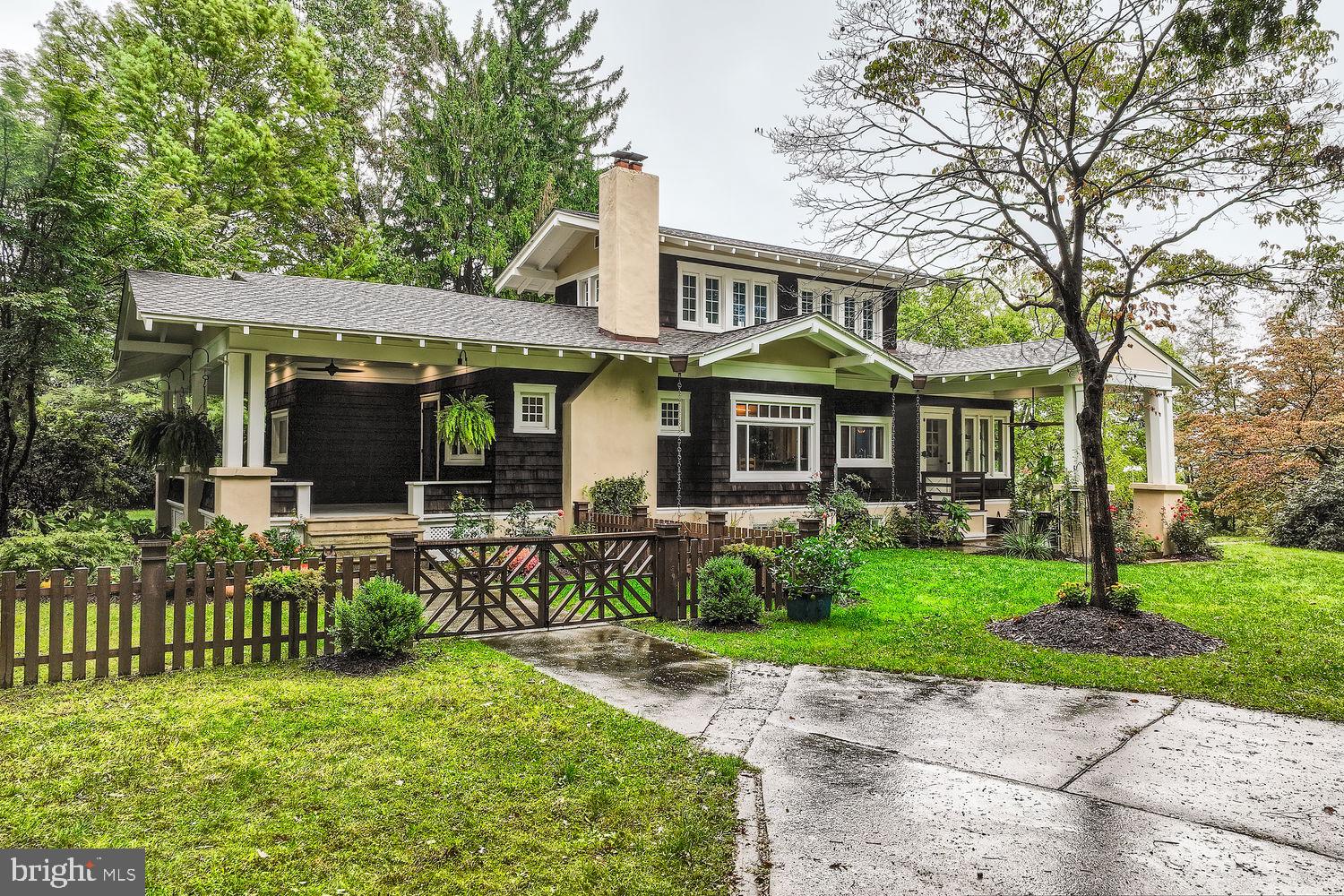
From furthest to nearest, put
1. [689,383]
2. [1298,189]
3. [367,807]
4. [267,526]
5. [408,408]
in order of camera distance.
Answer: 1. [408,408]
2. [689,383]
3. [267,526]
4. [1298,189]
5. [367,807]

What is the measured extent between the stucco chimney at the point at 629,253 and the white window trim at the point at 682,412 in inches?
47.8

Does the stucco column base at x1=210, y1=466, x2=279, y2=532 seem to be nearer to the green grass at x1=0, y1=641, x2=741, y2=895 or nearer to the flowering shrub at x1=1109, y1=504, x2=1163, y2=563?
the green grass at x1=0, y1=641, x2=741, y2=895

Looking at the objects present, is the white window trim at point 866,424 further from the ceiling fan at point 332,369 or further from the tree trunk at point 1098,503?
the ceiling fan at point 332,369

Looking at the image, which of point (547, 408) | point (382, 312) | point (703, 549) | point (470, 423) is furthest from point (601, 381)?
point (703, 549)

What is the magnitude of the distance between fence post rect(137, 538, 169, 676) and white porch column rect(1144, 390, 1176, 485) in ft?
57.2

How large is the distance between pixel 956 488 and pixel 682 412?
673cm

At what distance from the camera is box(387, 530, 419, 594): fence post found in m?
7.07

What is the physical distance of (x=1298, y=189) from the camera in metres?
7.90

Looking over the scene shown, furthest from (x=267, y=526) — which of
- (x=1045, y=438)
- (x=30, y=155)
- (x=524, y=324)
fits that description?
(x=1045, y=438)

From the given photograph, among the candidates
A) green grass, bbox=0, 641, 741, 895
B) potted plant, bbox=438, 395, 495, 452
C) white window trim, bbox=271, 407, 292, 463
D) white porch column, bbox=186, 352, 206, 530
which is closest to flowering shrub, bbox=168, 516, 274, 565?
potted plant, bbox=438, 395, 495, 452

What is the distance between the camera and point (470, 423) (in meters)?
13.0

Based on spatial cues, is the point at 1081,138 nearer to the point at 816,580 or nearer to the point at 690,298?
the point at 816,580

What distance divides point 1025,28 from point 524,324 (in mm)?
9223

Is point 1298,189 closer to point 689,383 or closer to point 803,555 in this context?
point 803,555
